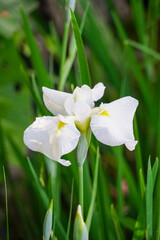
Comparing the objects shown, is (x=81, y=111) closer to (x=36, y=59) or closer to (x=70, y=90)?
(x=36, y=59)

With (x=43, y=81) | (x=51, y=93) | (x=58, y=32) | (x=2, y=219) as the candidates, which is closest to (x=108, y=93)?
(x=58, y=32)

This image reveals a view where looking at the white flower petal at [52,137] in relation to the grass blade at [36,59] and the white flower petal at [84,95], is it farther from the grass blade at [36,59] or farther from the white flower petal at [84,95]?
the grass blade at [36,59]

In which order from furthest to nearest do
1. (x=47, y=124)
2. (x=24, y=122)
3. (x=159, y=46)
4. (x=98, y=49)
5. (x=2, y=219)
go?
1. (x=159, y=46)
2. (x=24, y=122)
3. (x=2, y=219)
4. (x=98, y=49)
5. (x=47, y=124)

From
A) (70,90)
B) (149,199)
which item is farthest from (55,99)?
(70,90)

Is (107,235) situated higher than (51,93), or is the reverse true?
(51,93)

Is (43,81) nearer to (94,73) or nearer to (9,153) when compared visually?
(9,153)

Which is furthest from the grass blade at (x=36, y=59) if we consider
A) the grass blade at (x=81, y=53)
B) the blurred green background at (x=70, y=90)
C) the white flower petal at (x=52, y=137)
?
the white flower petal at (x=52, y=137)
